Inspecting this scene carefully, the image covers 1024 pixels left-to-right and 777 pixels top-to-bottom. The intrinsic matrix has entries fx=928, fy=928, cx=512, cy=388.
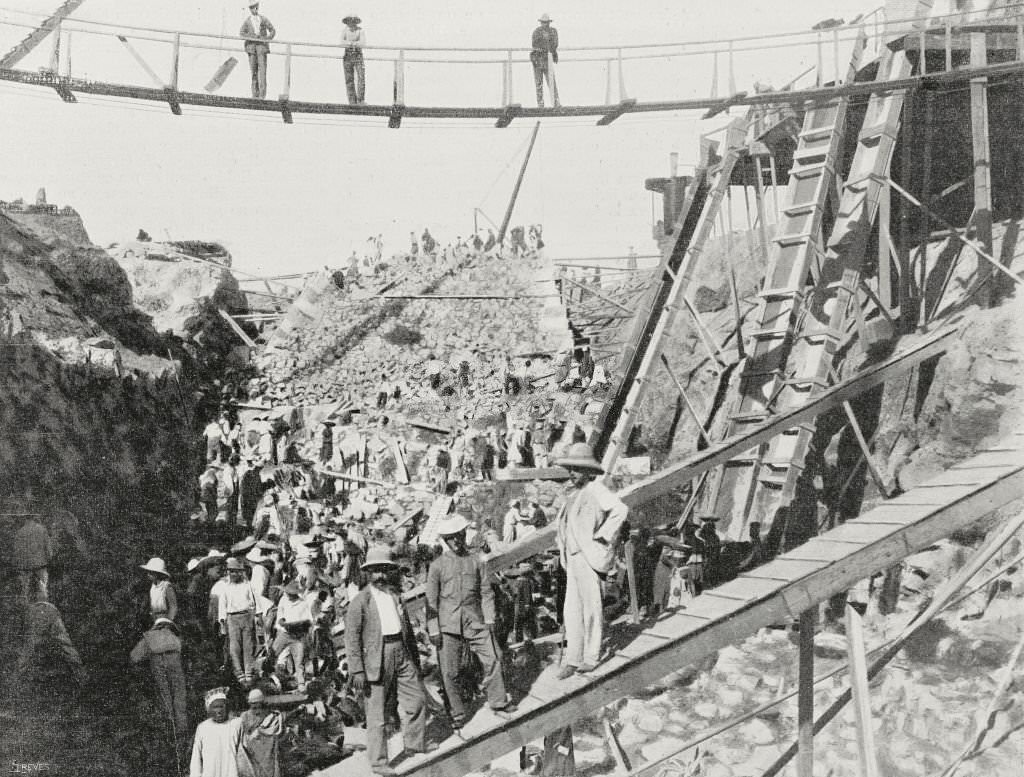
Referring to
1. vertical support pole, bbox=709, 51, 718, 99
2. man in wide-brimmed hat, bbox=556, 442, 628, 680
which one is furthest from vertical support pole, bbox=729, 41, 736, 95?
man in wide-brimmed hat, bbox=556, 442, 628, 680

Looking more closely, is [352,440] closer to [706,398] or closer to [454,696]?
[706,398]

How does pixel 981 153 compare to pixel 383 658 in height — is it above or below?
above

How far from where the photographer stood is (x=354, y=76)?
9.14 metres

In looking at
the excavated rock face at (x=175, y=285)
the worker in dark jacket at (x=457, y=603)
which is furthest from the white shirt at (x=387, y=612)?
the excavated rock face at (x=175, y=285)

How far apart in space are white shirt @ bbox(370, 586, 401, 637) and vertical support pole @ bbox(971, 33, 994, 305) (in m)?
7.64

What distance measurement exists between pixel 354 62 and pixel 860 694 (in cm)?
729

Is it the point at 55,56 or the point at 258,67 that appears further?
the point at 258,67

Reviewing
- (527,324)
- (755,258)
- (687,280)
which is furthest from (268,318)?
(687,280)

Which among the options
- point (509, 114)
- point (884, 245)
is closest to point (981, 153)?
point (884, 245)

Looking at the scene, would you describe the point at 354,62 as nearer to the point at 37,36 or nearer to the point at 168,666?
the point at 37,36

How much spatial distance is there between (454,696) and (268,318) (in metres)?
19.0

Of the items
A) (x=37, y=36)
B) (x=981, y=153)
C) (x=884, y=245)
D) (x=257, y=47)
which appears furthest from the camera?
(x=884, y=245)

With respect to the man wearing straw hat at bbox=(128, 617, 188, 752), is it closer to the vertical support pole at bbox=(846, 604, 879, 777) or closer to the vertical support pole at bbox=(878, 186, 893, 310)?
the vertical support pole at bbox=(846, 604, 879, 777)

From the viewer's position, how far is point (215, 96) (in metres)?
8.52
